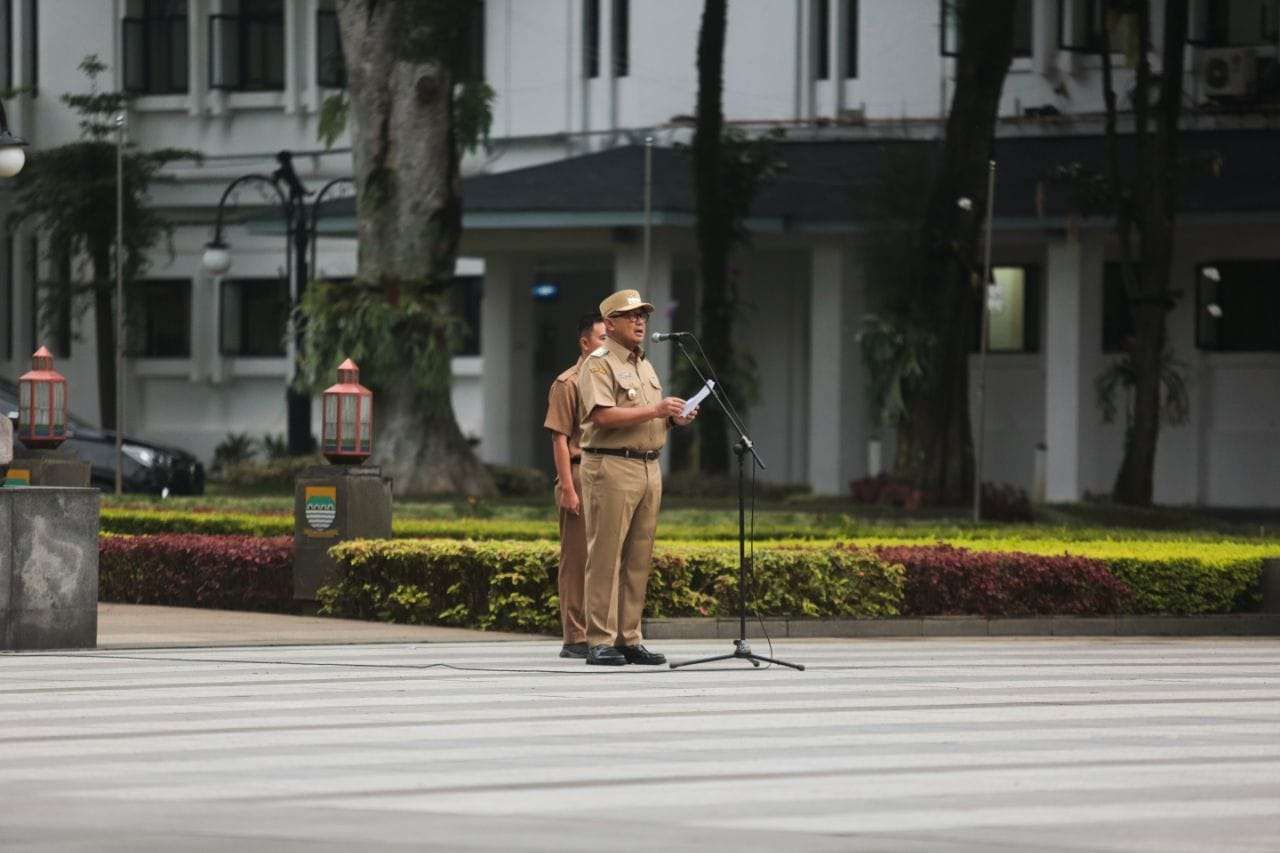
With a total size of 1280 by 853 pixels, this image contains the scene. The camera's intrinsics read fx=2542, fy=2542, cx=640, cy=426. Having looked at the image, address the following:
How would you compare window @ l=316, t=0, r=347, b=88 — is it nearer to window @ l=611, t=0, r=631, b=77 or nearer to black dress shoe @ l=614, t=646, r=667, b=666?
window @ l=611, t=0, r=631, b=77

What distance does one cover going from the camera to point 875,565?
17.0 meters

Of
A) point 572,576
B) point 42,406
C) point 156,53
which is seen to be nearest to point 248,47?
→ point 156,53

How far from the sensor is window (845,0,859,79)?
37656mm

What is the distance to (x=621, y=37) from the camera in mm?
39219

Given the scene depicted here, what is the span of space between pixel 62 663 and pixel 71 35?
105ft

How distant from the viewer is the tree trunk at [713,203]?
3142 centimetres

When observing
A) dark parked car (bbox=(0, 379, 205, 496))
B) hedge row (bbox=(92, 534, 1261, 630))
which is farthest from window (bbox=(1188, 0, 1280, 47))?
hedge row (bbox=(92, 534, 1261, 630))

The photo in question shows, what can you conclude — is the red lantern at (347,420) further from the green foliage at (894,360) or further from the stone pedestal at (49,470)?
the green foliage at (894,360)

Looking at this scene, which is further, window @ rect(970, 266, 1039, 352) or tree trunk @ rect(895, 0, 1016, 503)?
window @ rect(970, 266, 1039, 352)

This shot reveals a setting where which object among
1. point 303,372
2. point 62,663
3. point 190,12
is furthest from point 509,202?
point 62,663

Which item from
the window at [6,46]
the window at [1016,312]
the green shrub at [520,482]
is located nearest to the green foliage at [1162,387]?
the window at [1016,312]

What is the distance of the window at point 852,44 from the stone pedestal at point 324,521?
2121 centimetres

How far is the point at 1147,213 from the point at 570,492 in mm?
18025

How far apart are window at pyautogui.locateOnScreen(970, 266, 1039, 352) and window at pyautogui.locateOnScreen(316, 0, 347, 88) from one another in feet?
39.7
